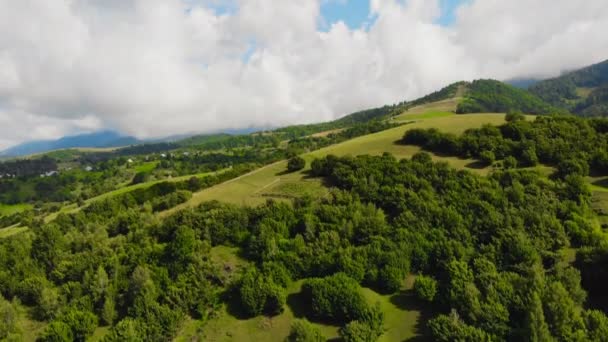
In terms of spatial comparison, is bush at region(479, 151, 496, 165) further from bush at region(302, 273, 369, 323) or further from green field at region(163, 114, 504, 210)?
bush at region(302, 273, 369, 323)

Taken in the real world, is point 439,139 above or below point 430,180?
above

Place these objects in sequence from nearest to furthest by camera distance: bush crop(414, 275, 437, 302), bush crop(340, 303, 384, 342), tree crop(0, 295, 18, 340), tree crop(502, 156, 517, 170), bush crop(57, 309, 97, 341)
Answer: bush crop(340, 303, 384, 342) < bush crop(414, 275, 437, 302) < tree crop(0, 295, 18, 340) < bush crop(57, 309, 97, 341) < tree crop(502, 156, 517, 170)

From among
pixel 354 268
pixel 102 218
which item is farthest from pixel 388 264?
pixel 102 218

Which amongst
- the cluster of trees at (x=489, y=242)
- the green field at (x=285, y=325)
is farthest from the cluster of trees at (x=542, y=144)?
the green field at (x=285, y=325)

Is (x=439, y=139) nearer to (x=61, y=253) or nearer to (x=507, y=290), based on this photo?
(x=507, y=290)

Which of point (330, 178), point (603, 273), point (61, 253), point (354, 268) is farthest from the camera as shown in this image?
point (330, 178)

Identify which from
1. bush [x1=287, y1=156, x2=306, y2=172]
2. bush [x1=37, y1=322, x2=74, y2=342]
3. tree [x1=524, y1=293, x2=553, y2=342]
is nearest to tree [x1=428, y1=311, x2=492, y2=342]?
tree [x1=524, y1=293, x2=553, y2=342]
